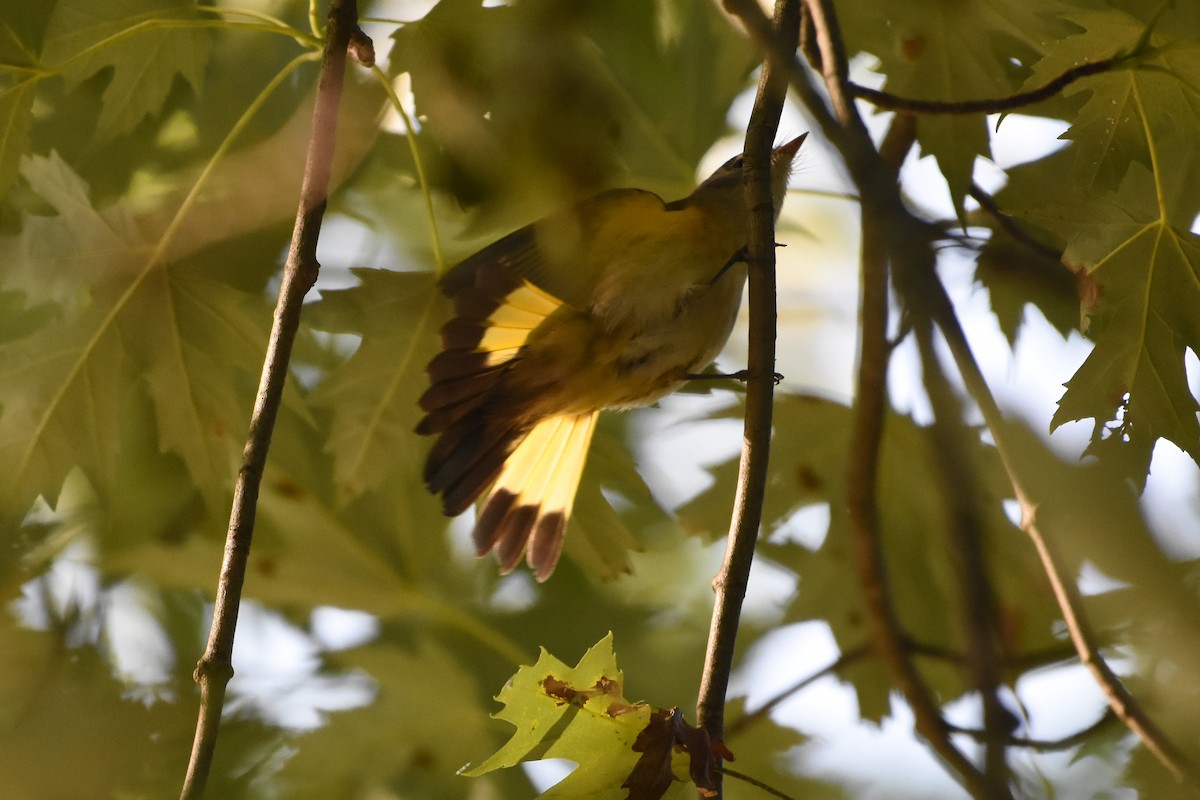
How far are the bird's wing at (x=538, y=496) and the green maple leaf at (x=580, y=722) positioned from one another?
844 millimetres

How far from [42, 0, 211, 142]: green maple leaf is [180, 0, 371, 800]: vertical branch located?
1.21 ft

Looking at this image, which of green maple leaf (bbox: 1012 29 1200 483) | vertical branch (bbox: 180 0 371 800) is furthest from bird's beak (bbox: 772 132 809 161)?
vertical branch (bbox: 180 0 371 800)

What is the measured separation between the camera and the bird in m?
2.13

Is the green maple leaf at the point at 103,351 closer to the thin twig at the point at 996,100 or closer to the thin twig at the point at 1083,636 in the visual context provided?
the thin twig at the point at 996,100

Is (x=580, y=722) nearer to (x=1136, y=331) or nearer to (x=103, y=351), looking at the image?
(x=1136, y=331)

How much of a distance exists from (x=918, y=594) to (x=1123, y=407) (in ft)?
3.92

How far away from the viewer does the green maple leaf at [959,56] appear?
194 cm

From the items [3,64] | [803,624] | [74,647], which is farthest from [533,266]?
[74,647]

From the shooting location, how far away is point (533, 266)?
81.6 inches

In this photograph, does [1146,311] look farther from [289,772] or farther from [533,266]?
[289,772]

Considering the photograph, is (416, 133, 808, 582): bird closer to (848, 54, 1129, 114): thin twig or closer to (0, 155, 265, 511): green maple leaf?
(0, 155, 265, 511): green maple leaf

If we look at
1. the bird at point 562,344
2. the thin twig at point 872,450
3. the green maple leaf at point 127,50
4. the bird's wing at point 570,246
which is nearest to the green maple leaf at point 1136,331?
the thin twig at point 872,450

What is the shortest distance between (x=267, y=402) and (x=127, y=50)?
30.8 inches

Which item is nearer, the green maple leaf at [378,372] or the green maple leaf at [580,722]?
the green maple leaf at [580,722]
